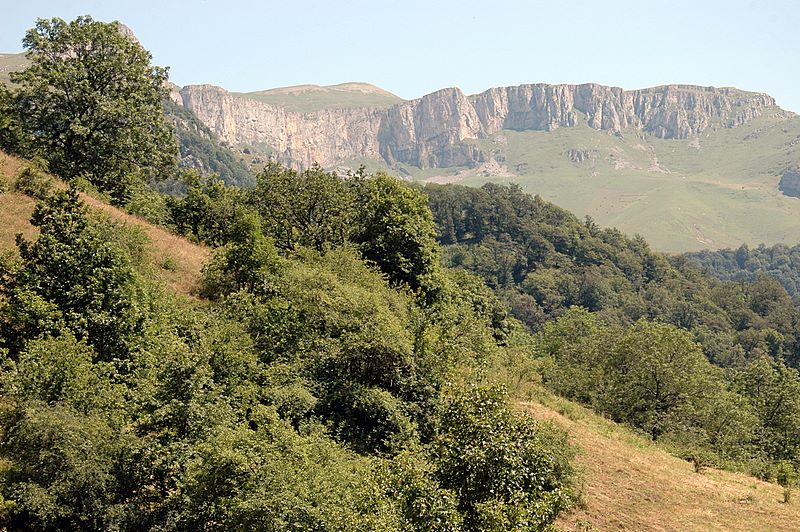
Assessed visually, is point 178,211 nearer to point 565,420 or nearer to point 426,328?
point 426,328

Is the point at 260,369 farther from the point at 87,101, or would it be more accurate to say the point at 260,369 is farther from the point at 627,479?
the point at 87,101

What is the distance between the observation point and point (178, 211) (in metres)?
41.2

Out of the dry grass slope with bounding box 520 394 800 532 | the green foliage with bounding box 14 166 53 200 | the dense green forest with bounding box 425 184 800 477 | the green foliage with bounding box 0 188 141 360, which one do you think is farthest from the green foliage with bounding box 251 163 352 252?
the dense green forest with bounding box 425 184 800 477

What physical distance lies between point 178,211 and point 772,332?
12003cm

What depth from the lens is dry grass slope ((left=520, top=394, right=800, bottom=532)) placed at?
74.4 feet

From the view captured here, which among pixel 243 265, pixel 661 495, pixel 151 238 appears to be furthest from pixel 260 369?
pixel 661 495

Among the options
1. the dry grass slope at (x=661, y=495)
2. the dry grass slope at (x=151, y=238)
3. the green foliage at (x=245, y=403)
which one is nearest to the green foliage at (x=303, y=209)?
the dry grass slope at (x=151, y=238)

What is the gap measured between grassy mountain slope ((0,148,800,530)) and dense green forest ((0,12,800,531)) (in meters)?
1.30

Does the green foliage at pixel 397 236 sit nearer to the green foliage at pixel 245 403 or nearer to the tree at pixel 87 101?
the green foliage at pixel 245 403

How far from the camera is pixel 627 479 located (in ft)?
86.9

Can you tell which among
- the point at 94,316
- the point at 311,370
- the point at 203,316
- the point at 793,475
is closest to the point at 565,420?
the point at 793,475

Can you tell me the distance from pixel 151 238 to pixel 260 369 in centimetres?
1470

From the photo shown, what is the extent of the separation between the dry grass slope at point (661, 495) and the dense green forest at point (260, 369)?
1343 millimetres

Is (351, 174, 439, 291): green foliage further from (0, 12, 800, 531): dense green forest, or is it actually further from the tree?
the tree
